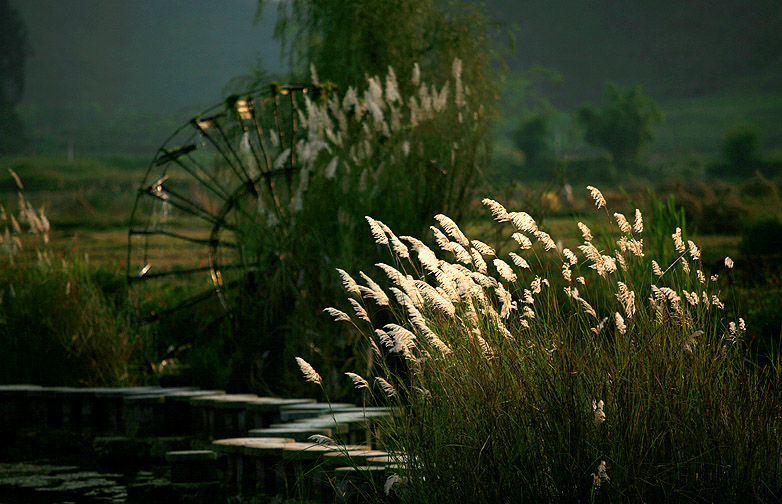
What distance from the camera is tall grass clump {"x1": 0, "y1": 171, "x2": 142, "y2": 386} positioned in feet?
24.6

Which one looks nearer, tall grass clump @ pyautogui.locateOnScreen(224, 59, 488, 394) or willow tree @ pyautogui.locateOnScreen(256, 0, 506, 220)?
tall grass clump @ pyautogui.locateOnScreen(224, 59, 488, 394)

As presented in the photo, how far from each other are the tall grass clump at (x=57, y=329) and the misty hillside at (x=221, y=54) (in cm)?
7710

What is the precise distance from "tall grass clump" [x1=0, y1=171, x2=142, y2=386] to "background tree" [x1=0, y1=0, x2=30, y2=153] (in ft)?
184

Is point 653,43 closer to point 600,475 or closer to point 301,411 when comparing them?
point 301,411

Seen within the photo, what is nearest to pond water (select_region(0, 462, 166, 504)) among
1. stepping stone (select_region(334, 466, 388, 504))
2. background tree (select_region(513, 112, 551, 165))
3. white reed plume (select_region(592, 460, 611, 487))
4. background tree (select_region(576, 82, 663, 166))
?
stepping stone (select_region(334, 466, 388, 504))

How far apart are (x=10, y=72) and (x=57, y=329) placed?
59.4 metres


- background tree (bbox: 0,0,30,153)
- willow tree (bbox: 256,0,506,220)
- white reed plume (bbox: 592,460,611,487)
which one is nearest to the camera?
white reed plume (bbox: 592,460,611,487)

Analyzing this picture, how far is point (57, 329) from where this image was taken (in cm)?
750

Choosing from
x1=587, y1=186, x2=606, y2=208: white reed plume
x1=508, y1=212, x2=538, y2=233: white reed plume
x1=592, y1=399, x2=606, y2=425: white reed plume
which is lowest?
x1=592, y1=399, x2=606, y2=425: white reed plume

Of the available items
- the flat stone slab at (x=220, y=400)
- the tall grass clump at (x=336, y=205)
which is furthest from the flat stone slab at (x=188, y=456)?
the tall grass clump at (x=336, y=205)

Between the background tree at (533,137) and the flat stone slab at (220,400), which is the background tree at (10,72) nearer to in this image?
the background tree at (533,137)

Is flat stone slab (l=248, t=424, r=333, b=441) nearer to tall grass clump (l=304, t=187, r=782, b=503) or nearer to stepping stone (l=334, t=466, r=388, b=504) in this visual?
stepping stone (l=334, t=466, r=388, b=504)

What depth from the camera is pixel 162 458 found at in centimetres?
621

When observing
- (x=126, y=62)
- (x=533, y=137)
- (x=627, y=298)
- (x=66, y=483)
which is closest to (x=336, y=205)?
(x=66, y=483)
